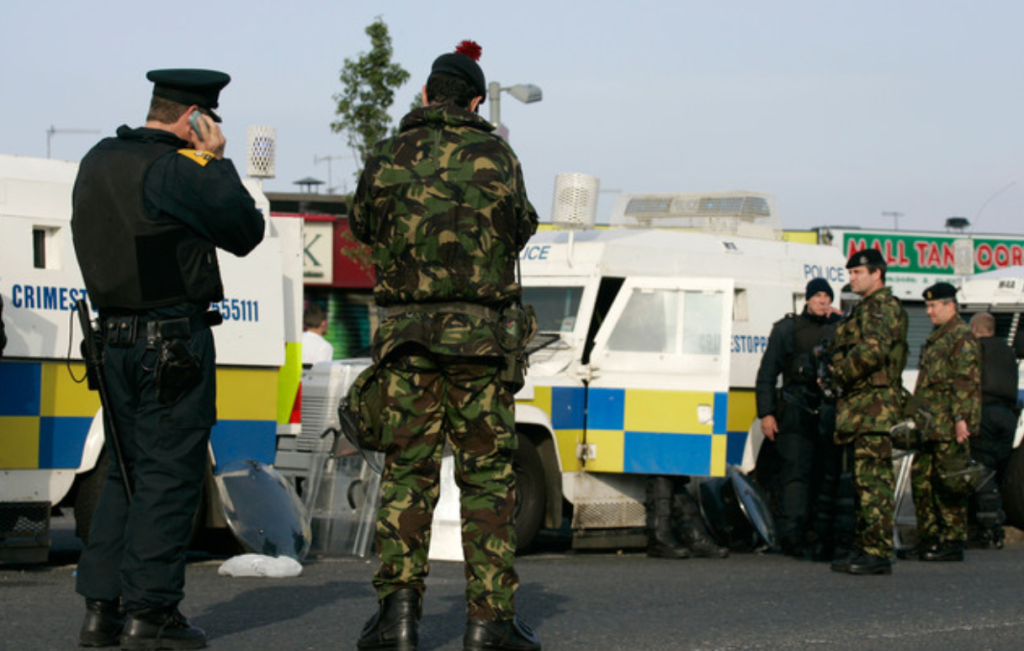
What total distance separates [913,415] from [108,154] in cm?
651

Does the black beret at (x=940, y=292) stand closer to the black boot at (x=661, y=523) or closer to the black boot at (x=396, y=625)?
the black boot at (x=661, y=523)

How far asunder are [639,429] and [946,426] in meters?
2.17

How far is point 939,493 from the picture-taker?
10625 mm

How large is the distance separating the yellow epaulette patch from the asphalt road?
5.56ft

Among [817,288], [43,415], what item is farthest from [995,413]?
[43,415]

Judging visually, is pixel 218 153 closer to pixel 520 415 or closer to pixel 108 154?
pixel 108 154

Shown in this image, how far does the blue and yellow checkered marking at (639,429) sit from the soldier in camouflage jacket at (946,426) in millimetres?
1510

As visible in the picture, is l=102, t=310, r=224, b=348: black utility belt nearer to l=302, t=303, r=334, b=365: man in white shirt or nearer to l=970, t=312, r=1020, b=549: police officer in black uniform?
l=302, t=303, r=334, b=365: man in white shirt

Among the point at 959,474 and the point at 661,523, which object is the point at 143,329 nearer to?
the point at 661,523

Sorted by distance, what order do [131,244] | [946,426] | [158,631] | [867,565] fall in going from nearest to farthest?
[158,631] → [131,244] → [867,565] → [946,426]

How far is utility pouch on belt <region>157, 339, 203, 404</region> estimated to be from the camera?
17.1 feet

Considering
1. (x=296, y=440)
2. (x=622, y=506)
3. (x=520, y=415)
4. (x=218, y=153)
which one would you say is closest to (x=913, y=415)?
(x=622, y=506)

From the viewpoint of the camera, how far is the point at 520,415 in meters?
9.90

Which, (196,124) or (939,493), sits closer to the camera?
(196,124)
